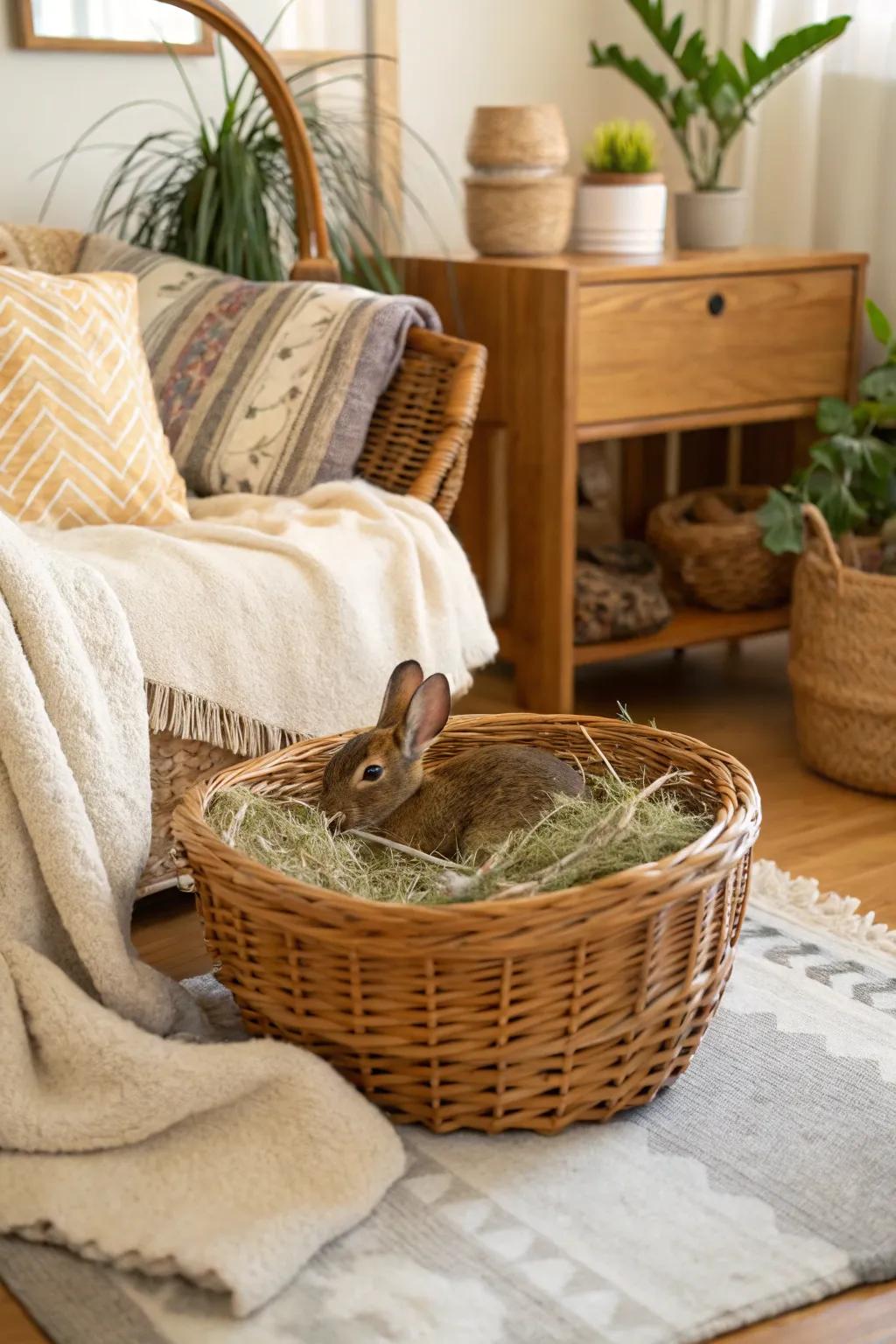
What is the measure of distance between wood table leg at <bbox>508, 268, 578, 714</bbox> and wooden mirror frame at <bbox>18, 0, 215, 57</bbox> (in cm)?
72

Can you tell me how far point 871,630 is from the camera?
86.8 inches

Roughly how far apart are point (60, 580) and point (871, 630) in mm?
1154

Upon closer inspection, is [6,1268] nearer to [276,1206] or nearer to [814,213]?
[276,1206]

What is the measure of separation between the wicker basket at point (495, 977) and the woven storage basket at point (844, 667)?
801 mm

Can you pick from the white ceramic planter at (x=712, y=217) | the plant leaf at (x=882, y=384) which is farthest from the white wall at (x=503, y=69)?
the plant leaf at (x=882, y=384)

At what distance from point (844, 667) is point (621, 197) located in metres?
0.88

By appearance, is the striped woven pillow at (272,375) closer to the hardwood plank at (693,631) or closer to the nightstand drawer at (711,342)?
the nightstand drawer at (711,342)

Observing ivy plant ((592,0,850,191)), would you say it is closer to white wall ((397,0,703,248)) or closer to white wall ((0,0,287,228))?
white wall ((397,0,703,248))

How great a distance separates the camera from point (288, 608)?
1.84 meters

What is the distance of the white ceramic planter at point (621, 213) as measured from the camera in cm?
258

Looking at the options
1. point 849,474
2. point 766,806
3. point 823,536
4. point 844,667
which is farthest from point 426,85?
point 766,806

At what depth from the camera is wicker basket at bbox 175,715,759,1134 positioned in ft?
4.17

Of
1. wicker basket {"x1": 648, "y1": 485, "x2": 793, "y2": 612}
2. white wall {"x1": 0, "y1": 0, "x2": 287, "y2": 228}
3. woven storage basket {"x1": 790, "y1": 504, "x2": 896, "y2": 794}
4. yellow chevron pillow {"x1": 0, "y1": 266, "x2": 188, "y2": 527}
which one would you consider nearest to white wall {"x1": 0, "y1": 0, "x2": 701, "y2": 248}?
white wall {"x1": 0, "y1": 0, "x2": 287, "y2": 228}

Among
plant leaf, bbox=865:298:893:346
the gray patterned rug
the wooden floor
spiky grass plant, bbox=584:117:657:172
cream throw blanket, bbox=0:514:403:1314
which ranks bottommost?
the wooden floor
